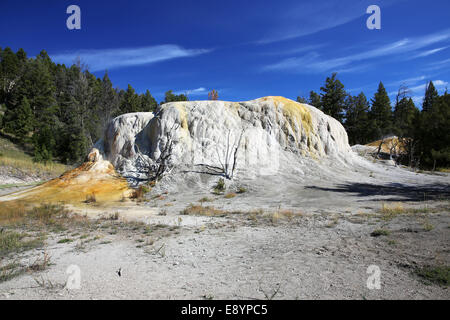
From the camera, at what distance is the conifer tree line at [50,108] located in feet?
118

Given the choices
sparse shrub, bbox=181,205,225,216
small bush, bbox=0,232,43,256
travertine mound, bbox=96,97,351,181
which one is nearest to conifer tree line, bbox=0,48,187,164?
travertine mound, bbox=96,97,351,181

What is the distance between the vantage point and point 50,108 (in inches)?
1630

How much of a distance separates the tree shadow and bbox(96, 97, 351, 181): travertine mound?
4.52 meters

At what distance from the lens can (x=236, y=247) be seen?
613 cm

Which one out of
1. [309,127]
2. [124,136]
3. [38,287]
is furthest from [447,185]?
[124,136]

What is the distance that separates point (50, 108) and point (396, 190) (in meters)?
48.3

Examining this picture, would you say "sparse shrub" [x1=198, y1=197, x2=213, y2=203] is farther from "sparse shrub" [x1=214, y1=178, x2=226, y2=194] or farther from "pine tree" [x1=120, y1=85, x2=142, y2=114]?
"pine tree" [x1=120, y1=85, x2=142, y2=114]

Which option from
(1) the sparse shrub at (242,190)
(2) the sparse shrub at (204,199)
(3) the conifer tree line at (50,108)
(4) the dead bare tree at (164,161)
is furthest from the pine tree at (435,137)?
(3) the conifer tree line at (50,108)

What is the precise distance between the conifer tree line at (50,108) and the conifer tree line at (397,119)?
36746mm

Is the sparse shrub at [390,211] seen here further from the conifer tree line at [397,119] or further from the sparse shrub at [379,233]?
the conifer tree line at [397,119]

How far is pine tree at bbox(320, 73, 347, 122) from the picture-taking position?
43688 mm

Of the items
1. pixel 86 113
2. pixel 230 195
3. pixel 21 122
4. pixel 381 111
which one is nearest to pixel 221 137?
pixel 230 195

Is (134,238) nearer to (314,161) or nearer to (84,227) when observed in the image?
(84,227)
